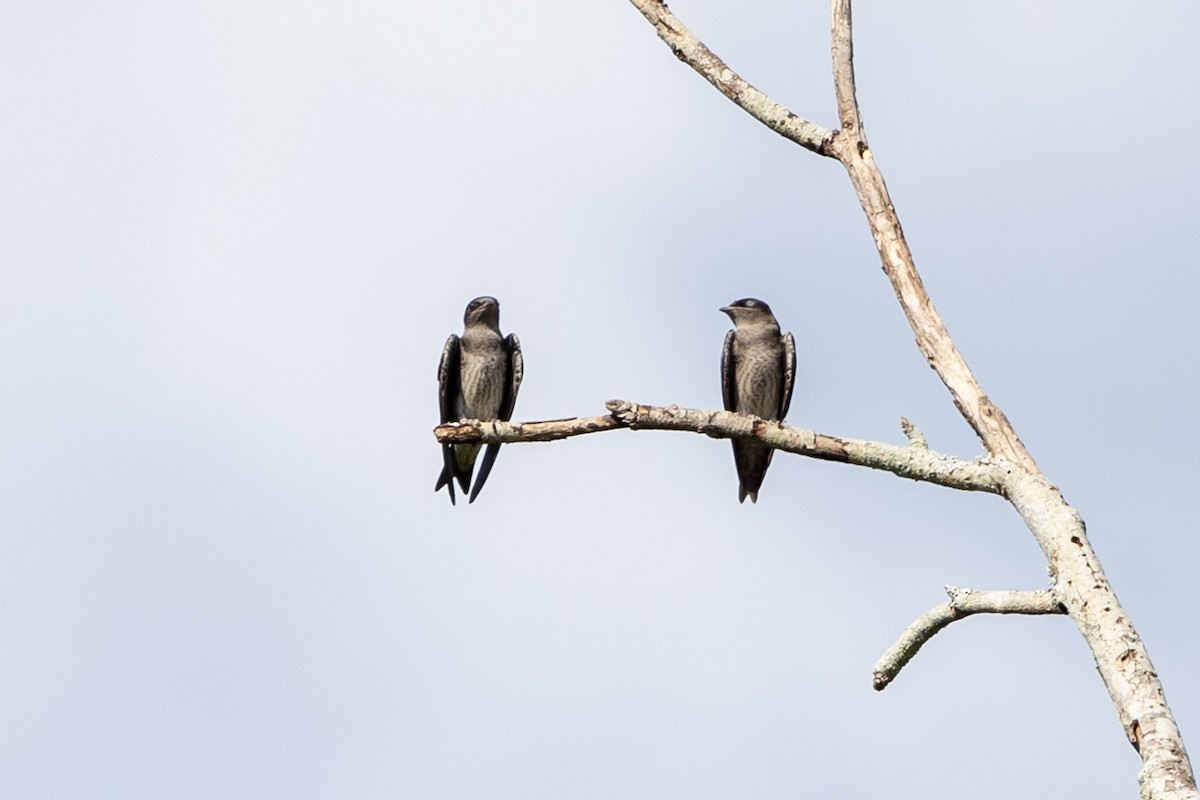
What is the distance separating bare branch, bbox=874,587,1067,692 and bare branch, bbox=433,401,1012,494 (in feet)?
1.73

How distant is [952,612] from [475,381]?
732 cm

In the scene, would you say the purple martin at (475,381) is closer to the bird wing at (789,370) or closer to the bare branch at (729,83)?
the bird wing at (789,370)

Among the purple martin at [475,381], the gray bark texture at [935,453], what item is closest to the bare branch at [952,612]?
the gray bark texture at [935,453]

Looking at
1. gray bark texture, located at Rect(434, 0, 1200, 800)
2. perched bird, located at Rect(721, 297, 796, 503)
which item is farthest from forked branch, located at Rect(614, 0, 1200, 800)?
perched bird, located at Rect(721, 297, 796, 503)

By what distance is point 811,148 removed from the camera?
788cm

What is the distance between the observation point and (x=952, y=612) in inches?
254

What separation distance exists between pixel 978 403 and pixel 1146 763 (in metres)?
2.05

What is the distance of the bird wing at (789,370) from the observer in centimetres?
1312

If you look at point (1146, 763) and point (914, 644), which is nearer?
point (1146, 763)

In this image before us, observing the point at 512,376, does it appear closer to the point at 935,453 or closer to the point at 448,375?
the point at 448,375

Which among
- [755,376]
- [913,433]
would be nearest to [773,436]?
[913,433]

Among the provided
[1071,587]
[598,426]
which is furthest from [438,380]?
[1071,587]

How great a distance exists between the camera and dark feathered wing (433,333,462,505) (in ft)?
43.5

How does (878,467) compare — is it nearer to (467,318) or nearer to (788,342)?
(788,342)
